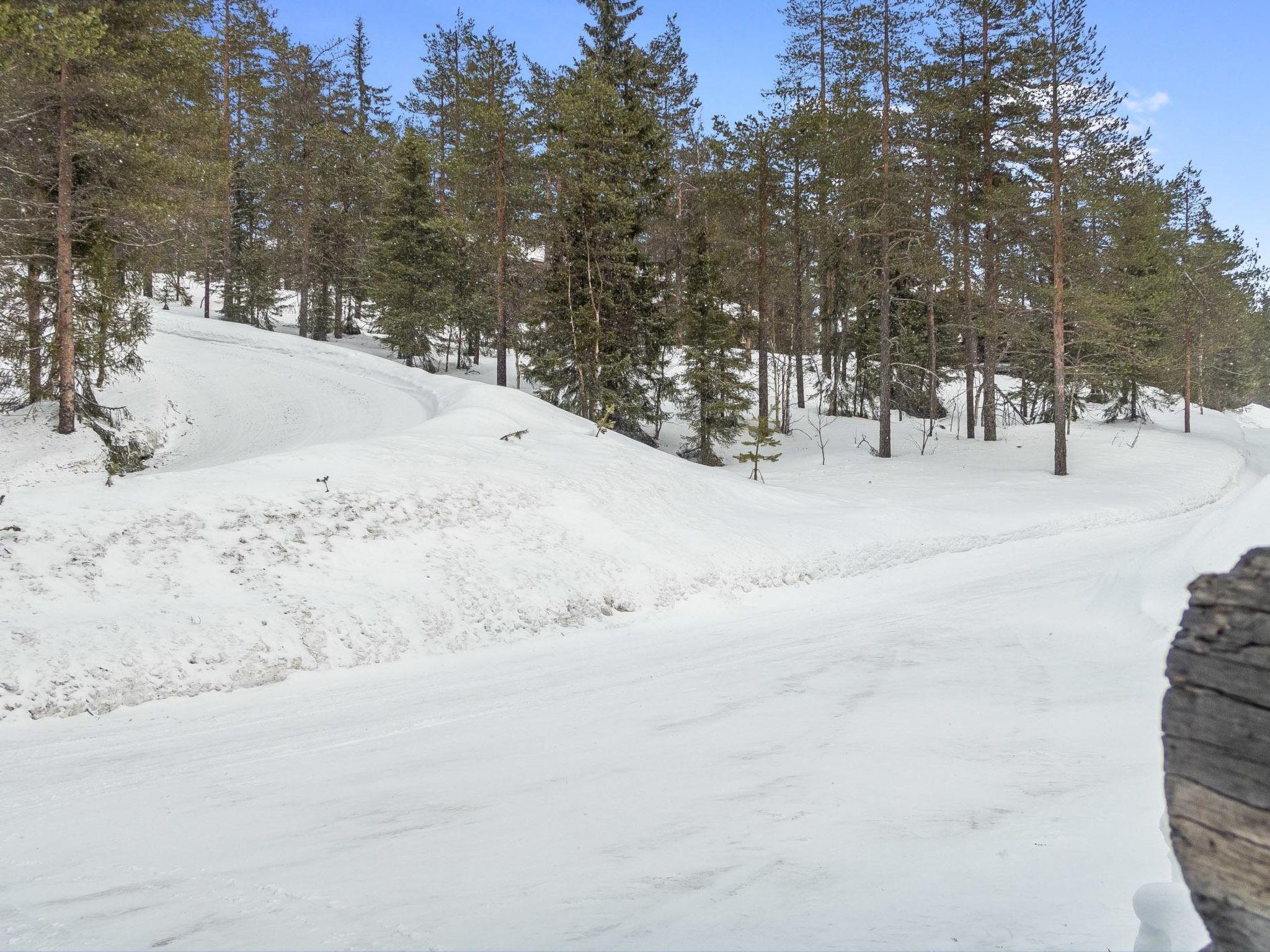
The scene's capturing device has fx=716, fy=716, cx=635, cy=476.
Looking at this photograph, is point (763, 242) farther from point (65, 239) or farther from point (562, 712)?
point (562, 712)

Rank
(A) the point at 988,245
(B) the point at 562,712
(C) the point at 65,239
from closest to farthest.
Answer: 1. (B) the point at 562,712
2. (C) the point at 65,239
3. (A) the point at 988,245

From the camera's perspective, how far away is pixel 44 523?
7.33 meters

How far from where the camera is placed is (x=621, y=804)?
3.86 meters

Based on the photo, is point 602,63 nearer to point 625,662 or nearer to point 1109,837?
point 625,662

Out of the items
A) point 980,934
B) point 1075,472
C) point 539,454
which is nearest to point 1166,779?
point 980,934

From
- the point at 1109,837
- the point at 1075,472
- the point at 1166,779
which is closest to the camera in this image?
the point at 1166,779

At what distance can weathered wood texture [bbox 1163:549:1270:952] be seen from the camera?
1527 millimetres

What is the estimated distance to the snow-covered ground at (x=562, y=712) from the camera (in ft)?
9.23

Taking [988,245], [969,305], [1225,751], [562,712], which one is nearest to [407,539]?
[562,712]

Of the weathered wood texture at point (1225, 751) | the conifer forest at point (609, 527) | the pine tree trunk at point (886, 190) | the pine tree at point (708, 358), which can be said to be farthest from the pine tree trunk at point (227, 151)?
the weathered wood texture at point (1225, 751)

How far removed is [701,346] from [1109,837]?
20.6 metres

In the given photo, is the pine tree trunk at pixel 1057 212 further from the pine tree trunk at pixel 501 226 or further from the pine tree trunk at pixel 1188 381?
the pine tree trunk at pixel 501 226

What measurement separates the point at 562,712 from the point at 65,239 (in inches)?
621

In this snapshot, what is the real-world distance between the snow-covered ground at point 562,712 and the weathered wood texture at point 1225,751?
0.79 metres
